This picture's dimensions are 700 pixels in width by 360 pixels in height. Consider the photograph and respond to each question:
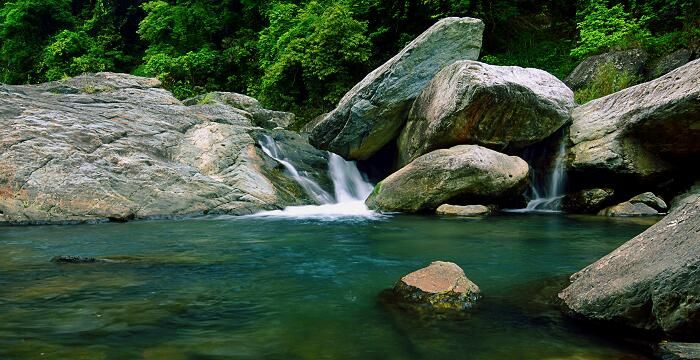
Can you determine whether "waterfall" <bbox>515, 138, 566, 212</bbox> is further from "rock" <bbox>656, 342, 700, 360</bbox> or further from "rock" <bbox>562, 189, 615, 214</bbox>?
"rock" <bbox>656, 342, 700, 360</bbox>

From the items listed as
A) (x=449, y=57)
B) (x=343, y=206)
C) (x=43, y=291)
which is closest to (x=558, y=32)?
(x=449, y=57)

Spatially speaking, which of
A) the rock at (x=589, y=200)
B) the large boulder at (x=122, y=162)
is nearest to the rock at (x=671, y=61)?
the rock at (x=589, y=200)

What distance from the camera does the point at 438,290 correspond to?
15.4 ft

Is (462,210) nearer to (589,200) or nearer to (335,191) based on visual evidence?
(589,200)

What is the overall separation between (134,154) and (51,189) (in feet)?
6.37

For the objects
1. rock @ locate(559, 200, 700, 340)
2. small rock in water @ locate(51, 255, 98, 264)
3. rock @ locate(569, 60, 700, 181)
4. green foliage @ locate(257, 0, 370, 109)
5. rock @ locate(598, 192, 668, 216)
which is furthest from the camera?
green foliage @ locate(257, 0, 370, 109)

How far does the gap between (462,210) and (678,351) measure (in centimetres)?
796

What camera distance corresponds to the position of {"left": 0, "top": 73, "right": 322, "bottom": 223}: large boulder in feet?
33.8

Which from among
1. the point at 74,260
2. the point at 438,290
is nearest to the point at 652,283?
the point at 438,290

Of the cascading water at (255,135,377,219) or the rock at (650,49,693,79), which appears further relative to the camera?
the rock at (650,49,693,79)

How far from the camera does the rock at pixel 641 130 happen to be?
10.0 meters

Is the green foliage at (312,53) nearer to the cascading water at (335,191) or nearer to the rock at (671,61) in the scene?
the cascading water at (335,191)

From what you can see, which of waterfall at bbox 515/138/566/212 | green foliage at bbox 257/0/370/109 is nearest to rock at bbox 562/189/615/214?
waterfall at bbox 515/138/566/212

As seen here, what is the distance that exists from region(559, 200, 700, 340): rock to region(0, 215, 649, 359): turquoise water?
0.24 metres
